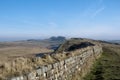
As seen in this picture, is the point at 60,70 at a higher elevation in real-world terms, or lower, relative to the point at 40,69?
lower

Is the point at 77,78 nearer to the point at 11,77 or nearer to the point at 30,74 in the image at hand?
the point at 30,74

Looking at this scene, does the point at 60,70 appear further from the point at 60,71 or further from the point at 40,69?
the point at 40,69

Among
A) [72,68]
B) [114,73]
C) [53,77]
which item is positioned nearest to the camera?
[53,77]

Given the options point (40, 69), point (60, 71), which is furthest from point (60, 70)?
point (40, 69)

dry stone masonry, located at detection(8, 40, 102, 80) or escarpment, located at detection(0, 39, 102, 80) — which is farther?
dry stone masonry, located at detection(8, 40, 102, 80)

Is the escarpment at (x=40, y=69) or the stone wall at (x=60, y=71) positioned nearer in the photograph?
the escarpment at (x=40, y=69)

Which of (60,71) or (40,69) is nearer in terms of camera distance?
(40,69)

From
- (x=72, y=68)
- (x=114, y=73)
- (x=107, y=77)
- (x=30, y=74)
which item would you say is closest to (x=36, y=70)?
(x=30, y=74)

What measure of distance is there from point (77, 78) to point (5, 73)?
989cm

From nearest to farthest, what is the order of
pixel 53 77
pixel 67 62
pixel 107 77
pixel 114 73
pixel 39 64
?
pixel 39 64, pixel 53 77, pixel 67 62, pixel 107 77, pixel 114 73

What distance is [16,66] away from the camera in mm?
11742

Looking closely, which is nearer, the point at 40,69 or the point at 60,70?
the point at 40,69

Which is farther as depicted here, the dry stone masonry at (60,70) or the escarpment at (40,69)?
the dry stone masonry at (60,70)

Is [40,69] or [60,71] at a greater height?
[40,69]
